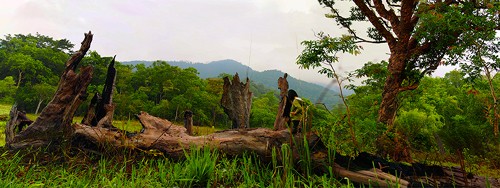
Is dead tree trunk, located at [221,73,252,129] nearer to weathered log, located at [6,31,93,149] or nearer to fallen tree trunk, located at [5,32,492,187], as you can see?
fallen tree trunk, located at [5,32,492,187]

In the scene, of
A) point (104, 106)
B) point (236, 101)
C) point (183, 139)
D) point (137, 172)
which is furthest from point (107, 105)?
point (236, 101)

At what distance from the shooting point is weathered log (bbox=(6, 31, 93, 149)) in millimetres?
5375

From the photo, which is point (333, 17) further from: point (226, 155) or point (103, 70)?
point (103, 70)

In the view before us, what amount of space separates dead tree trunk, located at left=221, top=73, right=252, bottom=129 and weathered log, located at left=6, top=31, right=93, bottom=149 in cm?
287

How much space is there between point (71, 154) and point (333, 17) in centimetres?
1286

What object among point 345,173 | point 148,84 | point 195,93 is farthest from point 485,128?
point 148,84

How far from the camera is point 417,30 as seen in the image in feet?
33.6

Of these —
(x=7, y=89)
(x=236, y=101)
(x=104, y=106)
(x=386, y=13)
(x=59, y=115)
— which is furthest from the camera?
(x=7, y=89)

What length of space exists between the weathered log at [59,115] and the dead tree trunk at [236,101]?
287 cm

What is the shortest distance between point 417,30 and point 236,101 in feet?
24.4

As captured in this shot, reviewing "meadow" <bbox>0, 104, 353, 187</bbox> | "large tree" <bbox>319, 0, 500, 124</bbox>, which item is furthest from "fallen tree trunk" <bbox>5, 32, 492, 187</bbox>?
"large tree" <bbox>319, 0, 500, 124</bbox>

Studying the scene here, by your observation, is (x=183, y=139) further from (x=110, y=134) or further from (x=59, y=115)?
(x=59, y=115)

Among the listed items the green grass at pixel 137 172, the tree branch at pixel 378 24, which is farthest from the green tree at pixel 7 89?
the tree branch at pixel 378 24

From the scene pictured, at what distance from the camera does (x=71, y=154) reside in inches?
204
